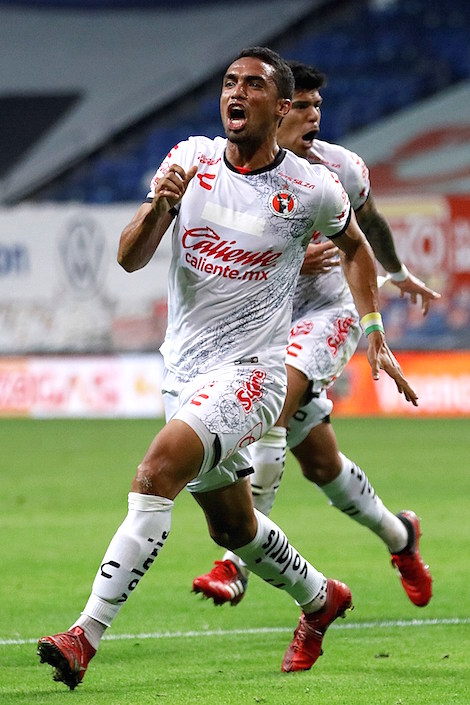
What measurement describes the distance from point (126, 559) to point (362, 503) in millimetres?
2299

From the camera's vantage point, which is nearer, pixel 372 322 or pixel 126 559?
pixel 126 559

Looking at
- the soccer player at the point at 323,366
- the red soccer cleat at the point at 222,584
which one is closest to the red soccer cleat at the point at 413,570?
the soccer player at the point at 323,366

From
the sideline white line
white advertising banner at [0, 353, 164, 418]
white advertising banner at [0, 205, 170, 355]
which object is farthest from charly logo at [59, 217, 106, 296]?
the sideline white line


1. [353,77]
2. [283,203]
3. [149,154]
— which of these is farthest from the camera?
[149,154]

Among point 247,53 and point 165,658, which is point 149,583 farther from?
point 247,53

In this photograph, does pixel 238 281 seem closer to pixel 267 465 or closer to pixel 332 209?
pixel 332 209

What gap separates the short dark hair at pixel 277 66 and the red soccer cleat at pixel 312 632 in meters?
1.96

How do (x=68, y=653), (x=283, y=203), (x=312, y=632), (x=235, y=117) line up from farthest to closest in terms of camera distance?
(x=312, y=632) < (x=283, y=203) < (x=235, y=117) < (x=68, y=653)

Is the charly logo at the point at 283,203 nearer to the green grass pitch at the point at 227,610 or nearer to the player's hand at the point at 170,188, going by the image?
the player's hand at the point at 170,188

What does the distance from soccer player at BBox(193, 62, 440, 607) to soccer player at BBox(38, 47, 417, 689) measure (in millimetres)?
1125

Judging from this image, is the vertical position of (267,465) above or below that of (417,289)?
below

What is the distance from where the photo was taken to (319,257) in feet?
22.4

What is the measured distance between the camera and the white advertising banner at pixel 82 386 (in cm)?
2161

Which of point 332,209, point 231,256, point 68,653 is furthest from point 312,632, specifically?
point 332,209
